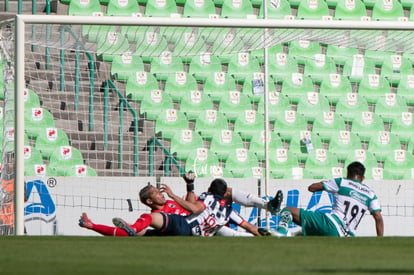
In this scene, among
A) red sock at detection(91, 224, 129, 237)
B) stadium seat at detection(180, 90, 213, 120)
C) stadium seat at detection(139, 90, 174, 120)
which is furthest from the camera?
stadium seat at detection(180, 90, 213, 120)

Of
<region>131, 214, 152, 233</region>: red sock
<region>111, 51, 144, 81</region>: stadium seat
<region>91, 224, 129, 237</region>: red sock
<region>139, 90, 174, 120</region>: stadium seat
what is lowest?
<region>91, 224, 129, 237</region>: red sock

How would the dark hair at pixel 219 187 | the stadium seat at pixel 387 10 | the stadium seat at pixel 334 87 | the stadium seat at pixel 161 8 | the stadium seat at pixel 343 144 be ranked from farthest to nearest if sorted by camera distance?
the stadium seat at pixel 387 10 → the stadium seat at pixel 161 8 → the stadium seat at pixel 334 87 → the stadium seat at pixel 343 144 → the dark hair at pixel 219 187

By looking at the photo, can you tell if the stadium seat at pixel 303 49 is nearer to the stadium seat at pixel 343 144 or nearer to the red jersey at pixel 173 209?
the stadium seat at pixel 343 144

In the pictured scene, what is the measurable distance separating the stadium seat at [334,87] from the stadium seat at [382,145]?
72cm

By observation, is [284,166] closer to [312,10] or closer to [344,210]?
[344,210]

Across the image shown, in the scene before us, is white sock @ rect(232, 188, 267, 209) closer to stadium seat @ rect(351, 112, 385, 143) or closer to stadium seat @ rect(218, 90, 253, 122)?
stadium seat @ rect(218, 90, 253, 122)

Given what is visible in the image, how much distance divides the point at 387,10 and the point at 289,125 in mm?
3628

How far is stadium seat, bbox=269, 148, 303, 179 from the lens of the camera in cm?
1229

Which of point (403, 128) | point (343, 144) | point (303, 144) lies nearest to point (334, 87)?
point (343, 144)

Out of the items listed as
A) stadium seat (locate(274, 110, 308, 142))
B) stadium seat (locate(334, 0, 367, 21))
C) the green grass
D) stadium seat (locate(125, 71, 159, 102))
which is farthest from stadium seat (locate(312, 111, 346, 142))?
the green grass

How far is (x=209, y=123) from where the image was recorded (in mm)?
12492

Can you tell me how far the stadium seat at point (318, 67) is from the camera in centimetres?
1339

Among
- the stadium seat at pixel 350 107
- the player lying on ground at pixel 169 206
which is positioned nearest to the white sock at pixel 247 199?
the player lying on ground at pixel 169 206

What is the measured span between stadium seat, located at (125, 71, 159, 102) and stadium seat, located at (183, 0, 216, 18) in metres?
2.13
